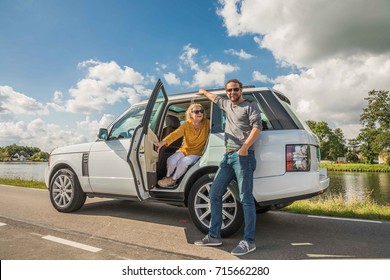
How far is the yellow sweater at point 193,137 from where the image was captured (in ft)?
15.7

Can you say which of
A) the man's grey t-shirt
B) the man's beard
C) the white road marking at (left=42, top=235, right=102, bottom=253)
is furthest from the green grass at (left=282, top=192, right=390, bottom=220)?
the white road marking at (left=42, top=235, right=102, bottom=253)

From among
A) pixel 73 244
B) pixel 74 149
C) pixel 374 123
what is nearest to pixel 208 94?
pixel 73 244

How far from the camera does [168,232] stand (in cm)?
446

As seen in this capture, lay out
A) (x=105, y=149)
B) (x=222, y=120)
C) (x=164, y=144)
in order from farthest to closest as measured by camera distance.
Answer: (x=105, y=149)
(x=164, y=144)
(x=222, y=120)

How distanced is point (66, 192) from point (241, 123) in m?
3.80

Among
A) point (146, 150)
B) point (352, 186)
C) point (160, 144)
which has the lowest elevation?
point (352, 186)

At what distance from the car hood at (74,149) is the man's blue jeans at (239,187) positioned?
2841 mm

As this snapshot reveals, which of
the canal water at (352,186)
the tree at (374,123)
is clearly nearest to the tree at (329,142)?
the tree at (374,123)

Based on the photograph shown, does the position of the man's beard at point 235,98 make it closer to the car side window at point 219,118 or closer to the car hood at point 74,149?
the car side window at point 219,118

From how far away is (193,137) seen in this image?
4.82m

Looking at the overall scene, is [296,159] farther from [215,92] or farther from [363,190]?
[363,190]
